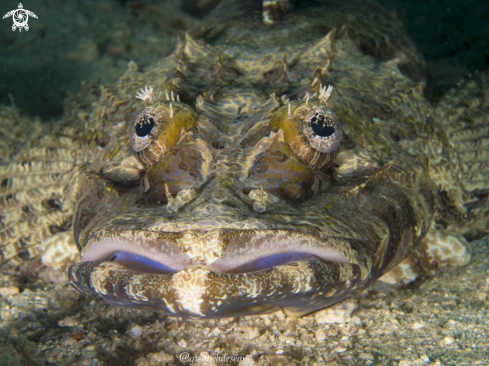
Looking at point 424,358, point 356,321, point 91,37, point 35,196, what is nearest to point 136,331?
point 356,321

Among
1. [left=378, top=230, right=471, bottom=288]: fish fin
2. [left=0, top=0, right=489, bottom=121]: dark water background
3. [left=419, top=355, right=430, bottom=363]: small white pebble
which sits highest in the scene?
[left=0, top=0, right=489, bottom=121]: dark water background

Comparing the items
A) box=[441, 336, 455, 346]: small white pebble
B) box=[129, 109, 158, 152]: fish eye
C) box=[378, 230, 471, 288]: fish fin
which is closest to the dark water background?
box=[378, 230, 471, 288]: fish fin

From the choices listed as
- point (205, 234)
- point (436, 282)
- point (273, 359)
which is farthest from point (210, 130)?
point (436, 282)

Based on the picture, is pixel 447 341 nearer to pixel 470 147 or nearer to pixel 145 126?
pixel 145 126

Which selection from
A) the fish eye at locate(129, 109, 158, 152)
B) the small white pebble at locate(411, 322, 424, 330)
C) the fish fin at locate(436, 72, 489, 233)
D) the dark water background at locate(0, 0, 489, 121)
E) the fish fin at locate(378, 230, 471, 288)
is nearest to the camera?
the small white pebble at locate(411, 322, 424, 330)

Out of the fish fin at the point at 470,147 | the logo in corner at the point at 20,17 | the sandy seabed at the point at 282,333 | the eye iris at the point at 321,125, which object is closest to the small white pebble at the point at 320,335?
the sandy seabed at the point at 282,333

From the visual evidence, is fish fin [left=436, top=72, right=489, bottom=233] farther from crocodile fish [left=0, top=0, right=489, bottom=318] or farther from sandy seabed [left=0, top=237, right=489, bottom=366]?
sandy seabed [left=0, top=237, right=489, bottom=366]
